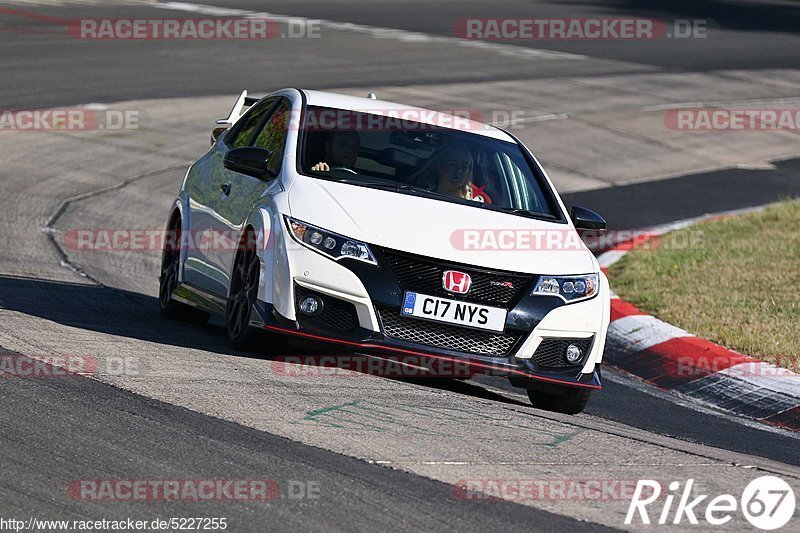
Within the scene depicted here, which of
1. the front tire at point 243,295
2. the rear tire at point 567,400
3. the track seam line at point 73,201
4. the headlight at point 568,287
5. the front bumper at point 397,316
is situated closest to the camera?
the front bumper at point 397,316

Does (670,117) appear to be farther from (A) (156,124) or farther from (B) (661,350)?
(B) (661,350)

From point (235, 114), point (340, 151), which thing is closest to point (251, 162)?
point (340, 151)

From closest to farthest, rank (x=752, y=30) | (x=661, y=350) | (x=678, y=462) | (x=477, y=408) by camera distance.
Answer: (x=678, y=462) → (x=477, y=408) → (x=661, y=350) → (x=752, y=30)

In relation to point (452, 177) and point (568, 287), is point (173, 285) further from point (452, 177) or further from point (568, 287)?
point (568, 287)

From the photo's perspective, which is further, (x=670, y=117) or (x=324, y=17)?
(x=324, y=17)

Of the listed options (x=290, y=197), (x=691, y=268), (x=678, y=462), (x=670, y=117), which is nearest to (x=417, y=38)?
(x=670, y=117)

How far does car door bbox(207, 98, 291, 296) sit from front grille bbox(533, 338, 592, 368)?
5.80ft

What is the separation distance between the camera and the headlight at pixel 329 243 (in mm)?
7199

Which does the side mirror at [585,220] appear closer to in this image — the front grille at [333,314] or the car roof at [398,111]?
the car roof at [398,111]

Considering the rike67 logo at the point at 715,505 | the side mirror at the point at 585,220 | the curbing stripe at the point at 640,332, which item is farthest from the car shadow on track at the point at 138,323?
the rike67 logo at the point at 715,505

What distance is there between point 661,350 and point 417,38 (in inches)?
727

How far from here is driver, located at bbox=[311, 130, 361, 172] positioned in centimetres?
816

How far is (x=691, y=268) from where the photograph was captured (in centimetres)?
1239

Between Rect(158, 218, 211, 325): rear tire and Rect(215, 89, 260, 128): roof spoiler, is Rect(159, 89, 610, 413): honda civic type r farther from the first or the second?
Rect(215, 89, 260, 128): roof spoiler
